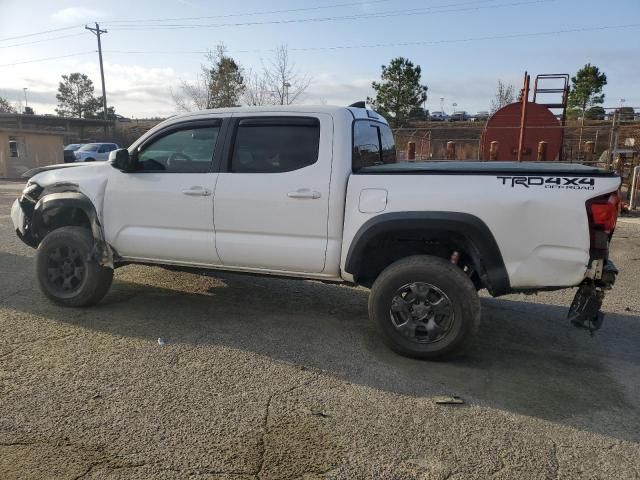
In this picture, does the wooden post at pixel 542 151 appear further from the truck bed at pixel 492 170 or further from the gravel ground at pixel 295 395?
the truck bed at pixel 492 170

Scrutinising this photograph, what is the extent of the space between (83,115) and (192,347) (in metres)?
79.1

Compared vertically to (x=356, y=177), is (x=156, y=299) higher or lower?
lower

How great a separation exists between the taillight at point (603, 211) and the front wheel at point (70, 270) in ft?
13.9

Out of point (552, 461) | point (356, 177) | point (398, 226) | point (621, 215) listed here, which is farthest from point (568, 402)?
point (621, 215)

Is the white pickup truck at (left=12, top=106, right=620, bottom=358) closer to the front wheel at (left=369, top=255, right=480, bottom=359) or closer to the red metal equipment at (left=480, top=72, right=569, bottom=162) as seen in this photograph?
the front wheel at (left=369, top=255, right=480, bottom=359)

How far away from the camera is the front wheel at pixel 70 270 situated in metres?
4.85

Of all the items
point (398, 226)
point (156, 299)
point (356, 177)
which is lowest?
point (156, 299)

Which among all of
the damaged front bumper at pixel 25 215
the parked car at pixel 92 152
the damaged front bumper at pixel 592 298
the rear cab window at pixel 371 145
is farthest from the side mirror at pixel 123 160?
the parked car at pixel 92 152

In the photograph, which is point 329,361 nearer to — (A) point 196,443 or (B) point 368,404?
(B) point 368,404

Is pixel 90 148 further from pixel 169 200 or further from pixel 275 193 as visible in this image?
pixel 275 193

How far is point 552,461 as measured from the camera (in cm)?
272

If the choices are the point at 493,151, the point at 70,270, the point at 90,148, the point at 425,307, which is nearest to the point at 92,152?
the point at 90,148

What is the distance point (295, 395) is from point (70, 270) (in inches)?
114

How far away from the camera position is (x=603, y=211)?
341 centimetres
